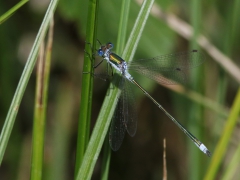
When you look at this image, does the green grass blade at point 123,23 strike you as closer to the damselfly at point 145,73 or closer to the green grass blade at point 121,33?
the green grass blade at point 121,33

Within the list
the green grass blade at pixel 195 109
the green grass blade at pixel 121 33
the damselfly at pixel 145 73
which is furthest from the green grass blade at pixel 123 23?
the green grass blade at pixel 195 109

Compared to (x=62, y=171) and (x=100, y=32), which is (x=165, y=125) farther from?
(x=100, y=32)

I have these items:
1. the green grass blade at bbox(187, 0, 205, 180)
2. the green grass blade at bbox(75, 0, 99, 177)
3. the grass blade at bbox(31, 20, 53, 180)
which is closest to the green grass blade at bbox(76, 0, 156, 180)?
the green grass blade at bbox(75, 0, 99, 177)

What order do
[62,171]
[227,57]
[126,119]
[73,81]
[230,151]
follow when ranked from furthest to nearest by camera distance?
[230,151] → [73,81] → [62,171] → [227,57] → [126,119]

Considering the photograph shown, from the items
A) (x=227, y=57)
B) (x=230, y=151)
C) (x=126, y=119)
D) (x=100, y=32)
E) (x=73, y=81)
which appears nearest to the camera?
(x=126, y=119)

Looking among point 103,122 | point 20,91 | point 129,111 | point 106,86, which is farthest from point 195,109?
point 20,91

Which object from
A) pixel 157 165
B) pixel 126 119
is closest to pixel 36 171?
pixel 126 119

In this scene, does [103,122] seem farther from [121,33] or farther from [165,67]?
[165,67]
